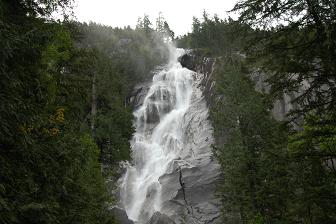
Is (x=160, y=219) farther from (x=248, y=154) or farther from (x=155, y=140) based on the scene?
(x=155, y=140)

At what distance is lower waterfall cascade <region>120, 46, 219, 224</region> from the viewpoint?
32.6 meters

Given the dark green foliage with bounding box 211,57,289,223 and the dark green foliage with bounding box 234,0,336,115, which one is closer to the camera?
the dark green foliage with bounding box 234,0,336,115

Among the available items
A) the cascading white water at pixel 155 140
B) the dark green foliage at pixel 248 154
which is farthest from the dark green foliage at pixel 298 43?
the cascading white water at pixel 155 140

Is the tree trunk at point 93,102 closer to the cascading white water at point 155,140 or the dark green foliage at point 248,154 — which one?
the dark green foliage at point 248,154

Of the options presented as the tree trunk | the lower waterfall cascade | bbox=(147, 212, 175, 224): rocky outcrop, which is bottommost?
bbox=(147, 212, 175, 224): rocky outcrop

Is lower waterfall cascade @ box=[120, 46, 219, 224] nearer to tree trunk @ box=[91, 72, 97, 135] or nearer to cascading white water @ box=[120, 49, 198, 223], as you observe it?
cascading white water @ box=[120, 49, 198, 223]

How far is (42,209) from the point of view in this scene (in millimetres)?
6723

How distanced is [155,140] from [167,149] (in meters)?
3.13

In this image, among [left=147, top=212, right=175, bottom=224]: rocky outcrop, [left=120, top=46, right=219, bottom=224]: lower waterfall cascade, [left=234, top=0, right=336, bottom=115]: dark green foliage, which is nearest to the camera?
[left=234, top=0, right=336, bottom=115]: dark green foliage

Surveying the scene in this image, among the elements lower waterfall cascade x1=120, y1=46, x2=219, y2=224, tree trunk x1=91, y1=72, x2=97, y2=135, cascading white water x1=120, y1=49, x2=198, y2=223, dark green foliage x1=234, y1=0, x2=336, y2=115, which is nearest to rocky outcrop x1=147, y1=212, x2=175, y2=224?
lower waterfall cascade x1=120, y1=46, x2=219, y2=224

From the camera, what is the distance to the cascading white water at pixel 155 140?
34125 mm

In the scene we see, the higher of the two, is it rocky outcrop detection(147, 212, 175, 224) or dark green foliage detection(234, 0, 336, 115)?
dark green foliage detection(234, 0, 336, 115)

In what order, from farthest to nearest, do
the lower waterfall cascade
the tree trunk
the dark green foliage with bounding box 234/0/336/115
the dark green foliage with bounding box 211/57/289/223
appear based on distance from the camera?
the lower waterfall cascade → the tree trunk → the dark green foliage with bounding box 211/57/289/223 → the dark green foliage with bounding box 234/0/336/115

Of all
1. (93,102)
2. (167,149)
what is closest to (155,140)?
(167,149)
